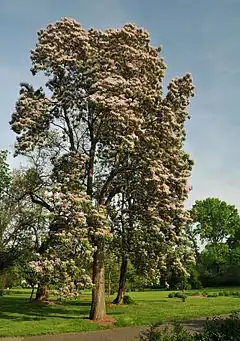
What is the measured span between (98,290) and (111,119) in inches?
385

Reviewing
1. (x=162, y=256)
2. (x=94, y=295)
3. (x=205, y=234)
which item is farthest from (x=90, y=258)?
(x=205, y=234)

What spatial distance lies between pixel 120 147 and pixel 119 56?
5480 millimetres

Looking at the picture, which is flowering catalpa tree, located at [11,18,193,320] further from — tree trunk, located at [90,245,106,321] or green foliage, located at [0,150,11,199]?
green foliage, located at [0,150,11,199]

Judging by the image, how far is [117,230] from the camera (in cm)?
2511

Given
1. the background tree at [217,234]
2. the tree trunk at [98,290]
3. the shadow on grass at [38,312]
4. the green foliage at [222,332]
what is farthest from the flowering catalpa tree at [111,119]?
the background tree at [217,234]

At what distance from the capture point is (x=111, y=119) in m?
21.3

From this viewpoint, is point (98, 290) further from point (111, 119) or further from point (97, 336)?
point (111, 119)

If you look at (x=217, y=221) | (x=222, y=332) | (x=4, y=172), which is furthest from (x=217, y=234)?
(x=222, y=332)

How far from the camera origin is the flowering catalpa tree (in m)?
22.2

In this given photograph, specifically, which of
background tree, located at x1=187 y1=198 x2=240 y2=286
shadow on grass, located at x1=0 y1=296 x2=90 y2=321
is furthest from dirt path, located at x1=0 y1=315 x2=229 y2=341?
background tree, located at x1=187 y1=198 x2=240 y2=286

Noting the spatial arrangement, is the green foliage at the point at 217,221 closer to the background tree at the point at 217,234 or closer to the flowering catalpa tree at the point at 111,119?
the background tree at the point at 217,234

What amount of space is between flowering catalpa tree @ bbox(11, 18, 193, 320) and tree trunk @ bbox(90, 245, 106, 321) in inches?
2.2

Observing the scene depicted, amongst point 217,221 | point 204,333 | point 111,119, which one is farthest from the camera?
point 217,221

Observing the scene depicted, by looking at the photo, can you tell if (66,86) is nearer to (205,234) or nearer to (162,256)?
(162,256)
